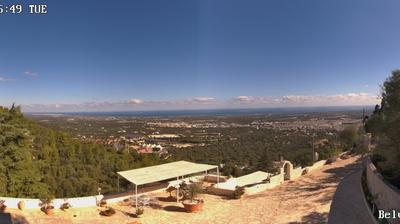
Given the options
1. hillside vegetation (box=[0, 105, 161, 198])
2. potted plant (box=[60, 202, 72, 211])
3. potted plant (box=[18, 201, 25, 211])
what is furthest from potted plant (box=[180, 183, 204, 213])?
hillside vegetation (box=[0, 105, 161, 198])

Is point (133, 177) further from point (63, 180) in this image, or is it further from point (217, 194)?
point (63, 180)

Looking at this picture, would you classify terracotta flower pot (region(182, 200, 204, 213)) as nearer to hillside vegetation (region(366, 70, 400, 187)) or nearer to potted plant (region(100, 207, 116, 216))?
potted plant (region(100, 207, 116, 216))

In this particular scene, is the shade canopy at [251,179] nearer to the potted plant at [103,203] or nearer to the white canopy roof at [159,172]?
the white canopy roof at [159,172]

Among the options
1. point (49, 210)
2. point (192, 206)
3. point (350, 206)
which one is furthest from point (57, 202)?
point (350, 206)

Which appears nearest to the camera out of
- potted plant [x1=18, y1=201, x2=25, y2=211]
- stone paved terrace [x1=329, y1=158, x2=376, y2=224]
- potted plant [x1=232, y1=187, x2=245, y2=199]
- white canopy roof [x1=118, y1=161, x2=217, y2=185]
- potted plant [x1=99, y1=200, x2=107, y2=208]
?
stone paved terrace [x1=329, y1=158, x2=376, y2=224]

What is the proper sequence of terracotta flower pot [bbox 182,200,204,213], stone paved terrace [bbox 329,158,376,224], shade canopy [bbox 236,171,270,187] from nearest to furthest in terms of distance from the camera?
stone paved terrace [bbox 329,158,376,224] → terracotta flower pot [bbox 182,200,204,213] → shade canopy [bbox 236,171,270,187]

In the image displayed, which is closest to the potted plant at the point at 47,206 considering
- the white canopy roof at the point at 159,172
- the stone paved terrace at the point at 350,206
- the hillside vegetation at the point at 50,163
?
the white canopy roof at the point at 159,172
